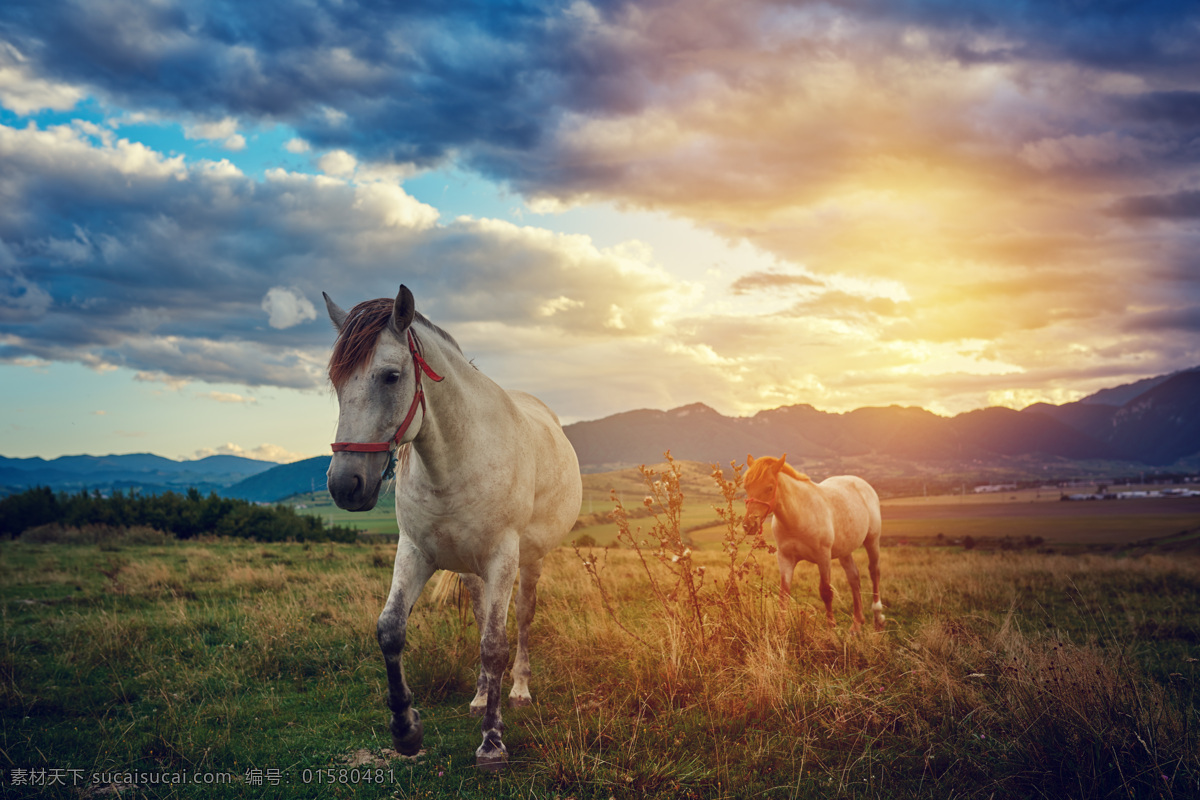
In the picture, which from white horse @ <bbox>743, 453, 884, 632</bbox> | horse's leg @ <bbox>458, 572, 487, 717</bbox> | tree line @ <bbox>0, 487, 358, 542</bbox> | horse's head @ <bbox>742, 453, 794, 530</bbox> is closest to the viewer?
horse's leg @ <bbox>458, 572, 487, 717</bbox>

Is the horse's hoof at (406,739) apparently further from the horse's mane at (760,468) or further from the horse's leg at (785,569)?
the horse's leg at (785,569)

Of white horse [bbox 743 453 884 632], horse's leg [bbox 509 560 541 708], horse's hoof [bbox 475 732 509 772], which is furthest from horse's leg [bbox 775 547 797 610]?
horse's hoof [bbox 475 732 509 772]

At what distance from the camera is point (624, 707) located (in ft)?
15.0

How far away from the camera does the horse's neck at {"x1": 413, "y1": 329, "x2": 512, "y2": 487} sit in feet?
12.9

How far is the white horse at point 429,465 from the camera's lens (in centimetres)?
334

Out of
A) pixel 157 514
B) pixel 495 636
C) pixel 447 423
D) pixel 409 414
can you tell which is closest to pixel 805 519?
pixel 495 636

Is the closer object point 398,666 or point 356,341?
point 356,341

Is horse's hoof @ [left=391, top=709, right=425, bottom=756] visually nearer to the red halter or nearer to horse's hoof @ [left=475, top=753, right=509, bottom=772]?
horse's hoof @ [left=475, top=753, right=509, bottom=772]

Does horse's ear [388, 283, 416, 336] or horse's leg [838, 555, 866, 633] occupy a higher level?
horse's ear [388, 283, 416, 336]

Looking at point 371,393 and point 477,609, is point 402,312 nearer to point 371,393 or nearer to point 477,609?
point 371,393

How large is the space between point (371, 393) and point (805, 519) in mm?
6095

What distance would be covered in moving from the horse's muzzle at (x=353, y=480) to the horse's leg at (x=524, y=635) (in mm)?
2428

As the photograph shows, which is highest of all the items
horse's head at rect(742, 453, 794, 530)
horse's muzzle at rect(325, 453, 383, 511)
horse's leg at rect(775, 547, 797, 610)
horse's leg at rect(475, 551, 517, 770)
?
horse's muzzle at rect(325, 453, 383, 511)

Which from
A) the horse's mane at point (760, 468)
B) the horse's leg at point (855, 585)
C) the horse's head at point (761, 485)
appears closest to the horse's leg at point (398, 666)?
the horse's head at point (761, 485)
